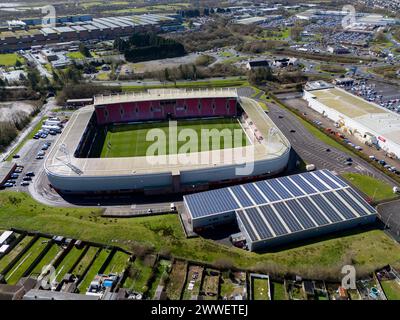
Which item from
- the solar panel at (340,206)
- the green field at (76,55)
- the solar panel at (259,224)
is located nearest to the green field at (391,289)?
the solar panel at (340,206)

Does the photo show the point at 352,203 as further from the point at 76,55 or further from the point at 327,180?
the point at 76,55

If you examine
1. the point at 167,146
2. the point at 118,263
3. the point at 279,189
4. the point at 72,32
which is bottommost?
the point at 167,146

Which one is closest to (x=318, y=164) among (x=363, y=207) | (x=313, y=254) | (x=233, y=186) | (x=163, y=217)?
(x=363, y=207)

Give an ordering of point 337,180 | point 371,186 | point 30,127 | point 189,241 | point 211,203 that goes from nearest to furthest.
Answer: point 189,241 < point 211,203 < point 337,180 < point 371,186 < point 30,127

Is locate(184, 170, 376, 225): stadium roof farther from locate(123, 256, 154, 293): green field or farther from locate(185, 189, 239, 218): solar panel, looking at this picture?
locate(123, 256, 154, 293): green field

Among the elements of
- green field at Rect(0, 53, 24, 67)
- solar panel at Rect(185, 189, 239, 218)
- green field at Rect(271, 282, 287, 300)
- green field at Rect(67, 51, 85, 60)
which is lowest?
green field at Rect(271, 282, 287, 300)

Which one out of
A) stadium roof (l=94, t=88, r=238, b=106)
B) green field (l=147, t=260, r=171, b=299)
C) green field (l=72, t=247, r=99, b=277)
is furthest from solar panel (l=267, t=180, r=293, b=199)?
stadium roof (l=94, t=88, r=238, b=106)

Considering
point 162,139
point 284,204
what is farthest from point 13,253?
point 284,204
